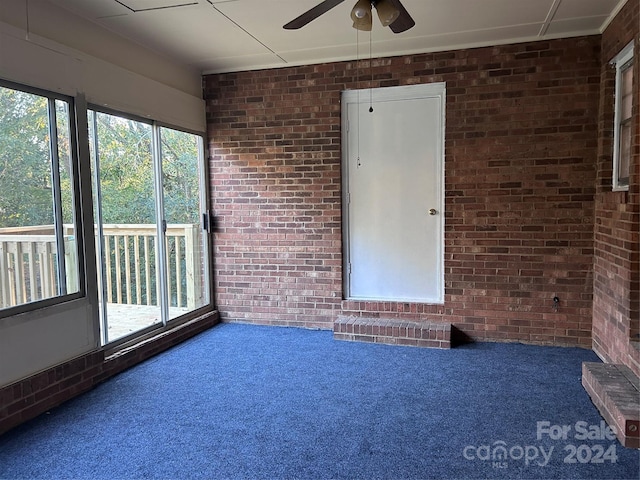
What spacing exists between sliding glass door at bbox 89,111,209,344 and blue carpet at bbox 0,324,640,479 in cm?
54

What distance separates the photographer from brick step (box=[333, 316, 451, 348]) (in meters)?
4.09

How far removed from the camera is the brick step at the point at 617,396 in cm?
240

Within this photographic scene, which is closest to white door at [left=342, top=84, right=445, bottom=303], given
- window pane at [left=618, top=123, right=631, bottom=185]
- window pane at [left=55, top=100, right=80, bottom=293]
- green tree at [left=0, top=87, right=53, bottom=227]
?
window pane at [left=618, top=123, right=631, bottom=185]

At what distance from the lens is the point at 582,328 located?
13.2 ft

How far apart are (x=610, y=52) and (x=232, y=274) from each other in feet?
13.1

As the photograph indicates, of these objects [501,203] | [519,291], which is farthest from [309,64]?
[519,291]

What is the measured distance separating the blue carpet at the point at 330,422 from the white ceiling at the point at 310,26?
2.71 meters

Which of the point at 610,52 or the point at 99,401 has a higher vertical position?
the point at 610,52

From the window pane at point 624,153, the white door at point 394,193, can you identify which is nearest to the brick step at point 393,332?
the white door at point 394,193

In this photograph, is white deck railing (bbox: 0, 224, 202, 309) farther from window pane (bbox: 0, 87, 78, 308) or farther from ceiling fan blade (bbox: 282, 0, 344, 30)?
ceiling fan blade (bbox: 282, 0, 344, 30)

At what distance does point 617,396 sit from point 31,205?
3801 millimetres

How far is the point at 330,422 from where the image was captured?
2.74 m

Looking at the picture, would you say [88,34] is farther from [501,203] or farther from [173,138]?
[501,203]

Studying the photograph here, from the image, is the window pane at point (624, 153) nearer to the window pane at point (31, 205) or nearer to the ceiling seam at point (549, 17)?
the ceiling seam at point (549, 17)
